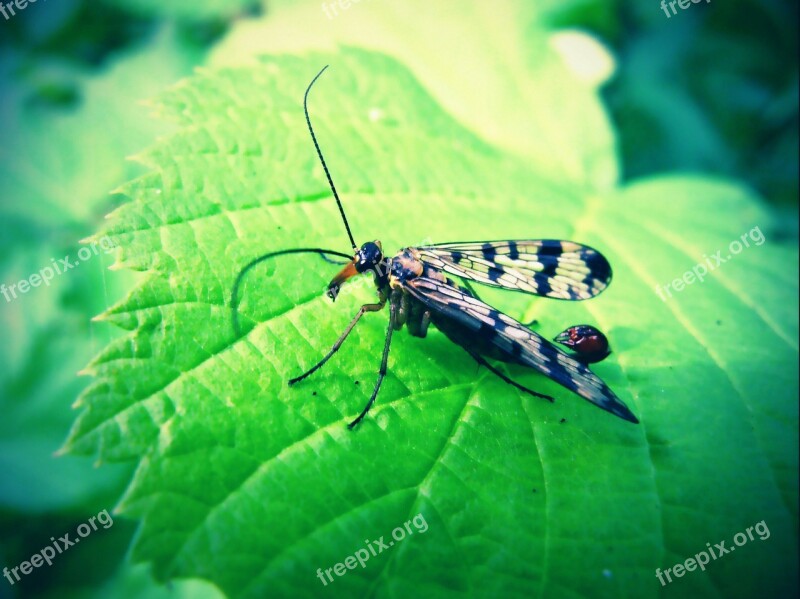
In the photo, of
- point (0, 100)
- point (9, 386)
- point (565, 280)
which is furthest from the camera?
point (0, 100)

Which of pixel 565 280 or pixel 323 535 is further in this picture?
pixel 565 280

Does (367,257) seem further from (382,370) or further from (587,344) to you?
(587,344)

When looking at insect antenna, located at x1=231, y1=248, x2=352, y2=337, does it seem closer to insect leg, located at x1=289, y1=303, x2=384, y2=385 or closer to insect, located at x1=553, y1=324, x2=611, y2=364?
insect leg, located at x1=289, y1=303, x2=384, y2=385

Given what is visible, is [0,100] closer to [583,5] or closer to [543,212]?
[543,212]

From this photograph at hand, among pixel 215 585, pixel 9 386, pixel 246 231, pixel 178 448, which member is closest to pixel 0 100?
pixel 9 386

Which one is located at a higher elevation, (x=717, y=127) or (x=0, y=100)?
(x=0, y=100)

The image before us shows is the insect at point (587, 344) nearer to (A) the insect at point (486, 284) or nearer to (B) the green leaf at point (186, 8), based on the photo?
(A) the insect at point (486, 284)

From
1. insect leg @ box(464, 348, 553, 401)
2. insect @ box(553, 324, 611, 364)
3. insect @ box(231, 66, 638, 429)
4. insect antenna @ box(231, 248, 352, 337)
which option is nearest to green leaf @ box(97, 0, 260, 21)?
insect @ box(231, 66, 638, 429)
